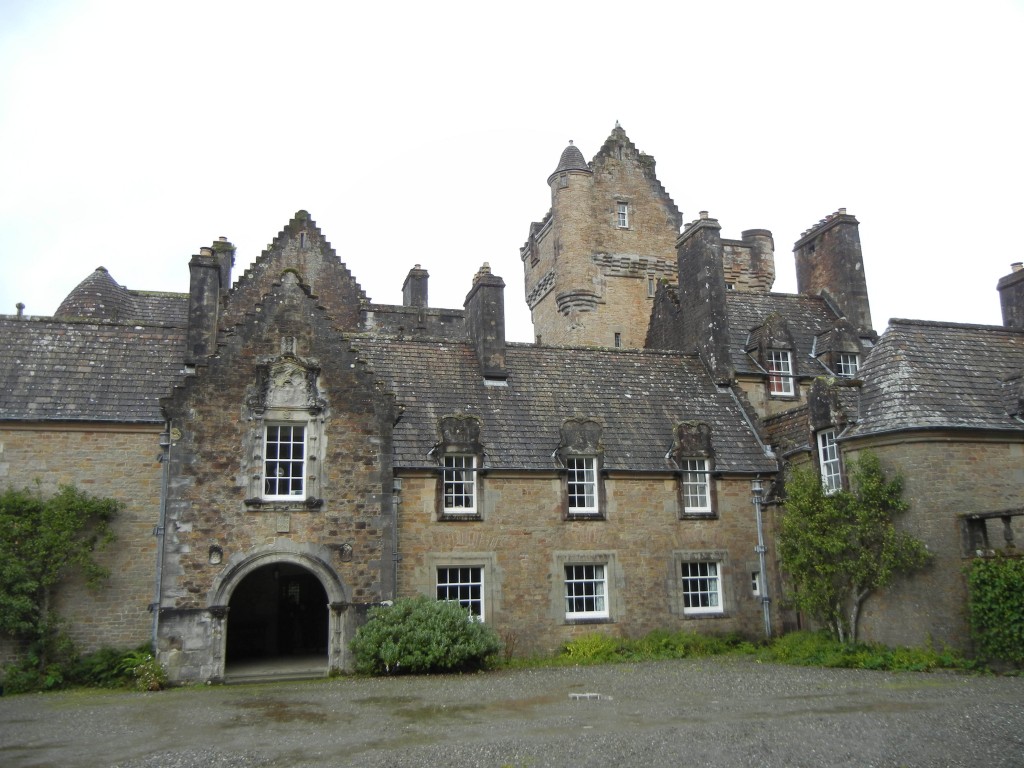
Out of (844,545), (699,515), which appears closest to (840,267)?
(699,515)

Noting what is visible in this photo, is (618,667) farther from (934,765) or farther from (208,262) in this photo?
(208,262)

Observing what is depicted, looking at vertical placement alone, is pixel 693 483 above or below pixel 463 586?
above

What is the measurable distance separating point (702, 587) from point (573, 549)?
3.88 meters

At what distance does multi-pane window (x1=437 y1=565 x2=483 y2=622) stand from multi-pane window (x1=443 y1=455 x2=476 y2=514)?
146 cm

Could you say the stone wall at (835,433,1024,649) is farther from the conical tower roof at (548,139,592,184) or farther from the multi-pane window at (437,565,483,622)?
the conical tower roof at (548,139,592,184)

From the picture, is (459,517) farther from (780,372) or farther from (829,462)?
(780,372)

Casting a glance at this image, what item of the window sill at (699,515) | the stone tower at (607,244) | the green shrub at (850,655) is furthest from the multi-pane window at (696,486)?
the stone tower at (607,244)

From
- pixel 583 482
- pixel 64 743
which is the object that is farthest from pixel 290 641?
pixel 64 743

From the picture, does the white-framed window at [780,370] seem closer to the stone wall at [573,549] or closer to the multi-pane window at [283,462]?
the stone wall at [573,549]

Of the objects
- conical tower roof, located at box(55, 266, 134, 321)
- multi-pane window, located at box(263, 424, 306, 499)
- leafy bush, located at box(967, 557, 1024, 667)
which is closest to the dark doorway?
multi-pane window, located at box(263, 424, 306, 499)

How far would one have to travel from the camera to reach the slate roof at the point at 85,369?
2248 centimetres

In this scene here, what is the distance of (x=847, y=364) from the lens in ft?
98.9

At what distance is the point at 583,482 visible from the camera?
→ 79.3 feet

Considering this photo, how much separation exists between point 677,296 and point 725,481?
865cm
